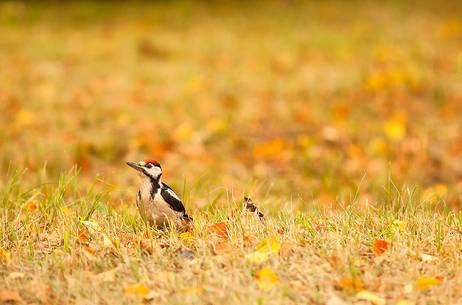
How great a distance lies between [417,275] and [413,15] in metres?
10.7

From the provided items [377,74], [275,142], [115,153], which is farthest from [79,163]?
[377,74]

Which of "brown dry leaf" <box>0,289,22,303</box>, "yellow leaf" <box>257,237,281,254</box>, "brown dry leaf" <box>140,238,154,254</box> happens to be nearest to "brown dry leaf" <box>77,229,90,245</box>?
"brown dry leaf" <box>140,238,154,254</box>

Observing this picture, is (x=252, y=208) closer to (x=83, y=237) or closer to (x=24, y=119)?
(x=83, y=237)

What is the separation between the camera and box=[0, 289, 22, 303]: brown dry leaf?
125 inches

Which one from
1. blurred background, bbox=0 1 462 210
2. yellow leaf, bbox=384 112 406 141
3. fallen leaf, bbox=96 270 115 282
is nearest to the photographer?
fallen leaf, bbox=96 270 115 282

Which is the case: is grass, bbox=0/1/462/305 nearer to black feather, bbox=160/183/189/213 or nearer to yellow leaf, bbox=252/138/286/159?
yellow leaf, bbox=252/138/286/159

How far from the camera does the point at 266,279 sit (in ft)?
10.6

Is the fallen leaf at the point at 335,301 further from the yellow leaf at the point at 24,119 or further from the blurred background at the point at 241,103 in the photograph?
the yellow leaf at the point at 24,119

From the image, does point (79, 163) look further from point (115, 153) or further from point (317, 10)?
point (317, 10)

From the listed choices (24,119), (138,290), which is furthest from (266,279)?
(24,119)

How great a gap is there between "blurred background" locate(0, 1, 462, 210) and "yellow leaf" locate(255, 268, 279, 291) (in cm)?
136

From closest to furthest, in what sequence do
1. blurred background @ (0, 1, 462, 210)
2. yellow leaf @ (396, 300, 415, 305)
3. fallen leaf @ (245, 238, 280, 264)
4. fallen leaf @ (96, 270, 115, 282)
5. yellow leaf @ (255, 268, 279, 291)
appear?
1. yellow leaf @ (396, 300, 415, 305)
2. yellow leaf @ (255, 268, 279, 291)
3. fallen leaf @ (96, 270, 115, 282)
4. fallen leaf @ (245, 238, 280, 264)
5. blurred background @ (0, 1, 462, 210)

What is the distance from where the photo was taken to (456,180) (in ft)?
23.0

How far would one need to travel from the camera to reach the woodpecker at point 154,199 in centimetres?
384
